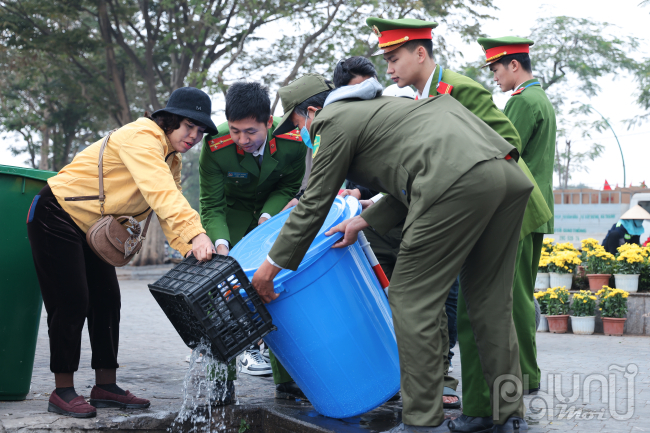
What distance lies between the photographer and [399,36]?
2551 millimetres

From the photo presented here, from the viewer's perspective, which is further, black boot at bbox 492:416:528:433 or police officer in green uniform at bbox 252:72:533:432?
black boot at bbox 492:416:528:433

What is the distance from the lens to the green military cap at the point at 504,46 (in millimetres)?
3299

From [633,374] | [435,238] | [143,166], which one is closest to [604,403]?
[633,374]

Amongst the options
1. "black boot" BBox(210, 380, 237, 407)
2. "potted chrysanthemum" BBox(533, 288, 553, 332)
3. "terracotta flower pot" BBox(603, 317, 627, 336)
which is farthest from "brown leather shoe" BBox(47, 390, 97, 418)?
"terracotta flower pot" BBox(603, 317, 627, 336)

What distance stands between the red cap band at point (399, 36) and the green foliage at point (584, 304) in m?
4.71

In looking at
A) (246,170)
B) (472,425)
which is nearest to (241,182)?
(246,170)

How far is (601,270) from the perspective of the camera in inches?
271

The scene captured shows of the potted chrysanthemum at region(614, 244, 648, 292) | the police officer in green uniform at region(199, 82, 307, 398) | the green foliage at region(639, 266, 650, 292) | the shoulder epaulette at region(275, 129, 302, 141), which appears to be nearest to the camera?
the police officer in green uniform at region(199, 82, 307, 398)

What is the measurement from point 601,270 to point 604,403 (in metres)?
4.19

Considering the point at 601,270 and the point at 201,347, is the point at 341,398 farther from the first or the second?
the point at 601,270

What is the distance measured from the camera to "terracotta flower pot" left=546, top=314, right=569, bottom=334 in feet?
21.5

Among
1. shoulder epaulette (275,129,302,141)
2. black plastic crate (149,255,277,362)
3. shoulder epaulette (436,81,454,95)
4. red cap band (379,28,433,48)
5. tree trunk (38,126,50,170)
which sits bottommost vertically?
black plastic crate (149,255,277,362)

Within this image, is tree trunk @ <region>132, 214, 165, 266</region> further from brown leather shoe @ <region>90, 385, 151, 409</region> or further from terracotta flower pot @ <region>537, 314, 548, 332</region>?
brown leather shoe @ <region>90, 385, 151, 409</region>

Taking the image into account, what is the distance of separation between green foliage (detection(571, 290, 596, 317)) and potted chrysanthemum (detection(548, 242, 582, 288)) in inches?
24.0
